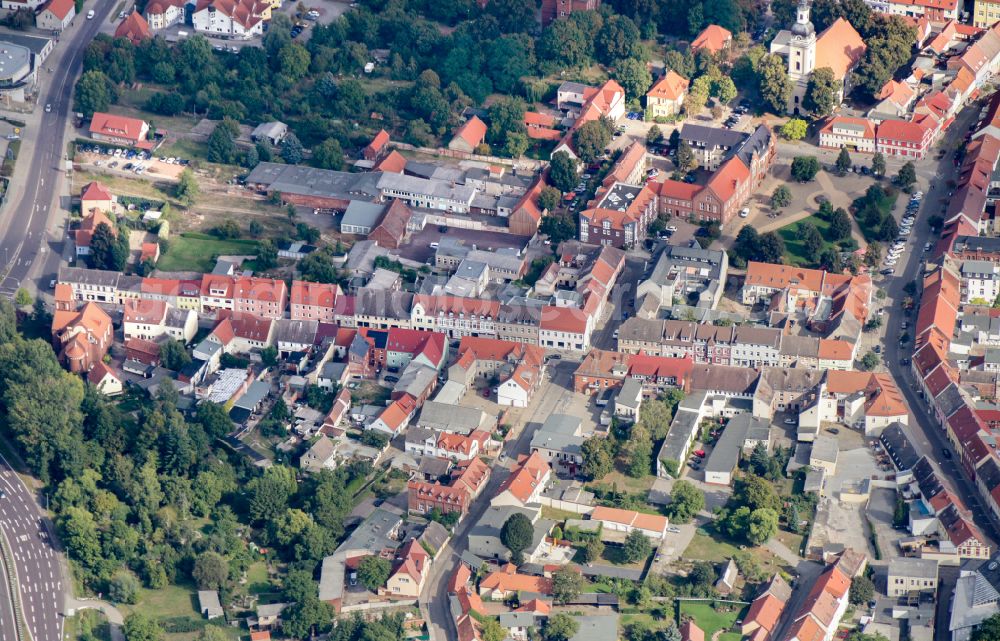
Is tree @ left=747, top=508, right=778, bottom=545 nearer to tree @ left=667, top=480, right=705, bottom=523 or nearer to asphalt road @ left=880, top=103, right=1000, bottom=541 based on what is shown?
tree @ left=667, top=480, right=705, bottom=523

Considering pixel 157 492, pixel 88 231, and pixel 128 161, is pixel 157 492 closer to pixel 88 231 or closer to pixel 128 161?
pixel 88 231

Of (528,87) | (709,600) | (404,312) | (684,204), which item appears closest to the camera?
(709,600)

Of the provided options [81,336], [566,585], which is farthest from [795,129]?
[81,336]

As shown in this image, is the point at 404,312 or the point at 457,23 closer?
the point at 404,312

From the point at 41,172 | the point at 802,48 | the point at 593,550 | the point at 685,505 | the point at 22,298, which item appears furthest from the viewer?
the point at 802,48

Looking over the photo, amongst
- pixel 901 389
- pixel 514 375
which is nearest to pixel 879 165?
pixel 901 389

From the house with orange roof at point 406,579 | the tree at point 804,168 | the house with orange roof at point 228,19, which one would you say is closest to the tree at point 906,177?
the tree at point 804,168

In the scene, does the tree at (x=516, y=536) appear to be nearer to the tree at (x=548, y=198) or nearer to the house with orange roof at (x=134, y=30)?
the tree at (x=548, y=198)

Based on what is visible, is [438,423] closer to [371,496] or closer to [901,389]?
[371,496]
